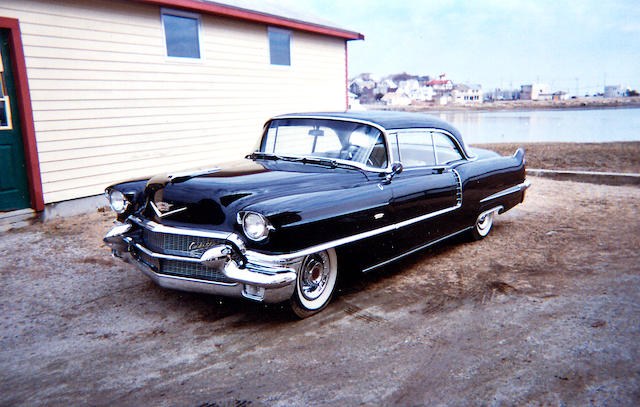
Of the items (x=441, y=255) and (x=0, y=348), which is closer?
(x=0, y=348)

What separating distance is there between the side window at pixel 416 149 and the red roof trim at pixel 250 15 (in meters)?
5.25

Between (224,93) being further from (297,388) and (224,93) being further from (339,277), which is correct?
(297,388)

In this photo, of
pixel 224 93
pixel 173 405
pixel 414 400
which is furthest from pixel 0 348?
pixel 224 93

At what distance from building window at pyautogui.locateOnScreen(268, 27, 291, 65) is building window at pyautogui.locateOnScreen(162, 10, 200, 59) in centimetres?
202

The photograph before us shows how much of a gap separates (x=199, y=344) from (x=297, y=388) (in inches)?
35.3

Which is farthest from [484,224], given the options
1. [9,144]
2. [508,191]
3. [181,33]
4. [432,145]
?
[9,144]

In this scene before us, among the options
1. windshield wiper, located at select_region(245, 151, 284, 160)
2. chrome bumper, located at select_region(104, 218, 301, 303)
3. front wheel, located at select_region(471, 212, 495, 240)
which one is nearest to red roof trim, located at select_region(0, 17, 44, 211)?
windshield wiper, located at select_region(245, 151, 284, 160)

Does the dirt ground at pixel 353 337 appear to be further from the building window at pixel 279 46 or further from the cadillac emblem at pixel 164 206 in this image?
the building window at pixel 279 46

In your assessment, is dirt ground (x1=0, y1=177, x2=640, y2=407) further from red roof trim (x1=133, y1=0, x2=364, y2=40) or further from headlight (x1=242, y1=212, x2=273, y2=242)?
red roof trim (x1=133, y1=0, x2=364, y2=40)

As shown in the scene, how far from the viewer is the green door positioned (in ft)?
20.5

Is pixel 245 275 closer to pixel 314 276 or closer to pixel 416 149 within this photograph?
pixel 314 276

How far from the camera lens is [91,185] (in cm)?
725

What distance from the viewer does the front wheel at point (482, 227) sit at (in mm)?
5645

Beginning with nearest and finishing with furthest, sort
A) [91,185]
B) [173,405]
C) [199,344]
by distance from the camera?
1. [173,405]
2. [199,344]
3. [91,185]
